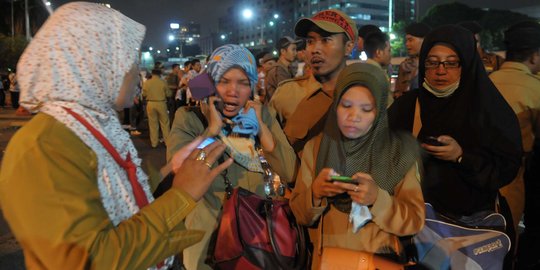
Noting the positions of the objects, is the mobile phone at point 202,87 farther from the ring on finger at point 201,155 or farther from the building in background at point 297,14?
the building in background at point 297,14

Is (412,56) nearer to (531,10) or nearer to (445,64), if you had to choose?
(445,64)

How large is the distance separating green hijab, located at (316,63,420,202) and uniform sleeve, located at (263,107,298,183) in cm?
42

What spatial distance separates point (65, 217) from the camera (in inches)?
49.0

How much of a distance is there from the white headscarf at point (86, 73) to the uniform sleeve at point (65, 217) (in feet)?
0.29

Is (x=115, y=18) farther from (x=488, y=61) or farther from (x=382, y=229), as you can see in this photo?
(x=488, y=61)

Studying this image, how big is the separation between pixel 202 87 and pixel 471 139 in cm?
175

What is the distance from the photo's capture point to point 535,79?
3.61 metres

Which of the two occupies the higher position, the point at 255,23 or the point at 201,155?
the point at 255,23

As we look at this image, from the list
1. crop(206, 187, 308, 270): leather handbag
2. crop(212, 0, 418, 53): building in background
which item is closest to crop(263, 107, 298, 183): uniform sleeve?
crop(206, 187, 308, 270): leather handbag

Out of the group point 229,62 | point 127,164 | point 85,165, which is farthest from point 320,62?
point 85,165

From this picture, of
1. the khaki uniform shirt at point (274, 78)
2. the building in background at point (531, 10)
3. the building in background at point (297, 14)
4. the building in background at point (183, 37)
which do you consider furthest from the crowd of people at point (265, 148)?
the building in background at point (297, 14)

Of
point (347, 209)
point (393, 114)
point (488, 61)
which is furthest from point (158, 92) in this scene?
point (347, 209)

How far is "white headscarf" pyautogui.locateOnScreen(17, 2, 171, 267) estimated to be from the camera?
139 centimetres

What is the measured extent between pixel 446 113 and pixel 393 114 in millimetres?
419
